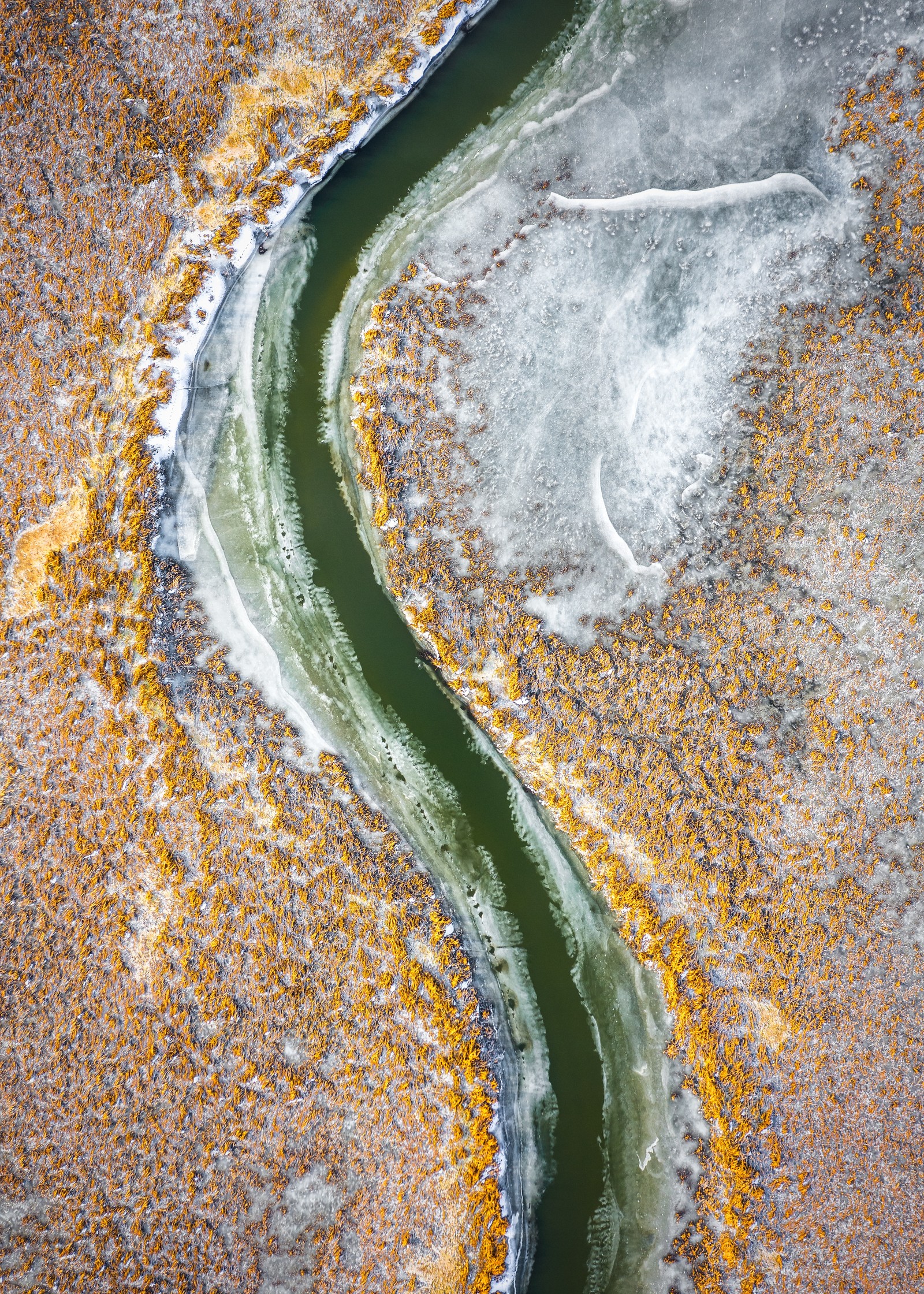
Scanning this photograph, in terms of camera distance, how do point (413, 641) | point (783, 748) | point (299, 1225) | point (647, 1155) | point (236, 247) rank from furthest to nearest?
point (413, 641) < point (647, 1155) < point (236, 247) < point (783, 748) < point (299, 1225)

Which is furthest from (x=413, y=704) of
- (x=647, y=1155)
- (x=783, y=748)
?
(x=647, y=1155)

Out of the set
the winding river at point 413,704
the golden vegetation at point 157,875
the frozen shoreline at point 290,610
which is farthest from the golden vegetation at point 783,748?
the golden vegetation at point 157,875

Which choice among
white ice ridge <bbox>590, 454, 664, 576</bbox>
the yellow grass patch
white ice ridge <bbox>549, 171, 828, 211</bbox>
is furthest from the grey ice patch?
white ice ridge <bbox>549, 171, 828, 211</bbox>

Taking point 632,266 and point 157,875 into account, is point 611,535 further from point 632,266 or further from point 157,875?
point 157,875

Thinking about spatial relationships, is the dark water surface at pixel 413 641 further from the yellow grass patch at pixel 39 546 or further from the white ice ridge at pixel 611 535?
the white ice ridge at pixel 611 535

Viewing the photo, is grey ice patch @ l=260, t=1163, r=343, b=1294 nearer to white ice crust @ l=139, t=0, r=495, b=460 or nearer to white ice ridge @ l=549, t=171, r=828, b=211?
white ice crust @ l=139, t=0, r=495, b=460
